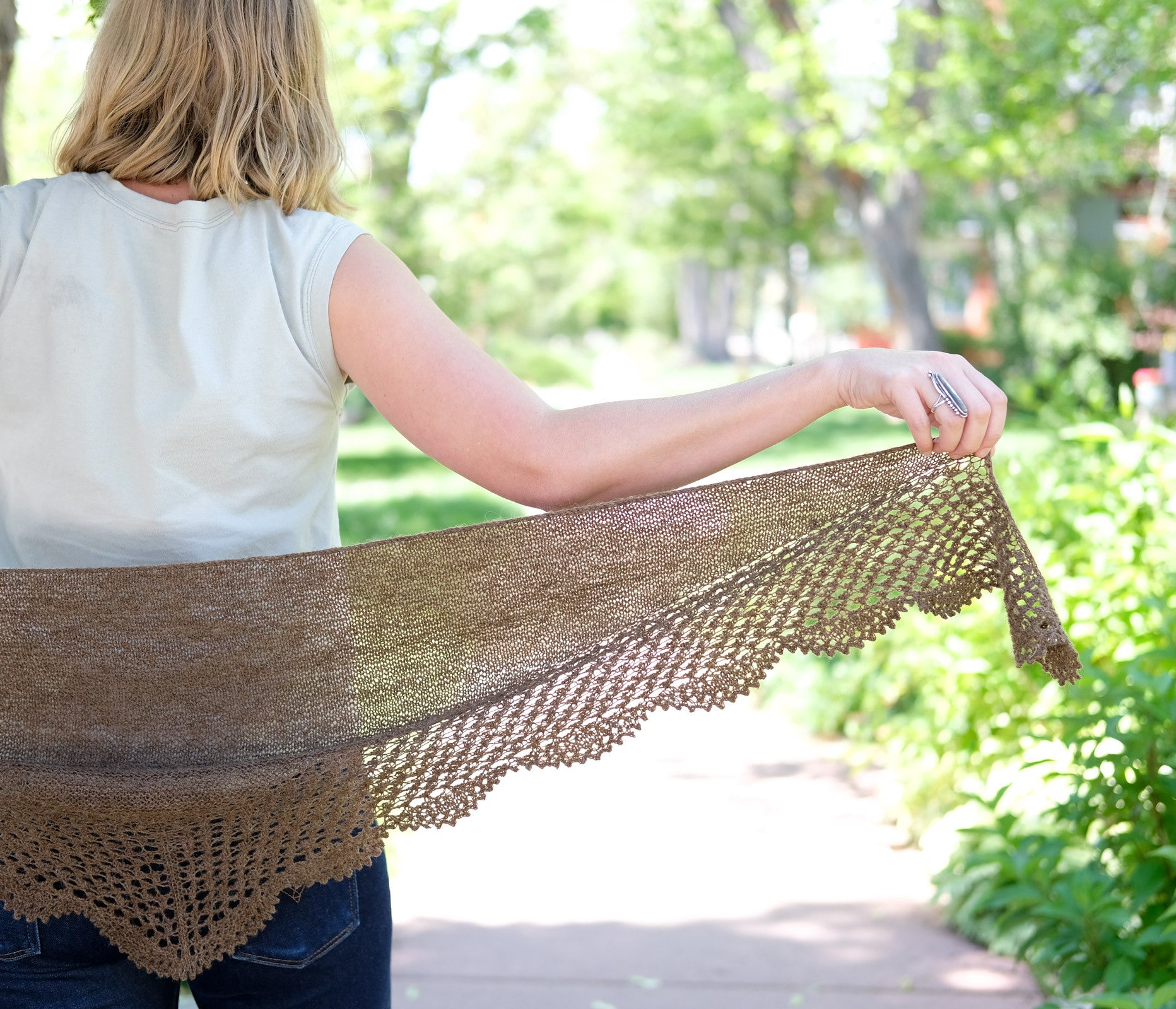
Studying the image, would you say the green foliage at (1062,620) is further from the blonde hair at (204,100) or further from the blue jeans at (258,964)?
the blonde hair at (204,100)

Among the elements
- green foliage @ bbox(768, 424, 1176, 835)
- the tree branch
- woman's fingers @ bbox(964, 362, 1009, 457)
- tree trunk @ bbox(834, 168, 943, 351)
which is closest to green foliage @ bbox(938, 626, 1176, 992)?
green foliage @ bbox(768, 424, 1176, 835)

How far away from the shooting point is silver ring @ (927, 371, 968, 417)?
144 cm

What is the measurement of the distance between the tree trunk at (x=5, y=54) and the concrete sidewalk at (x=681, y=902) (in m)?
2.33

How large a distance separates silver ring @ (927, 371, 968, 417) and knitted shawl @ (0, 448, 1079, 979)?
0.20 meters

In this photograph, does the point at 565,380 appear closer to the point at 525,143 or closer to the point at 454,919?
the point at 525,143

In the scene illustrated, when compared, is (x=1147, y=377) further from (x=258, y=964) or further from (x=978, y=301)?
(x=978, y=301)

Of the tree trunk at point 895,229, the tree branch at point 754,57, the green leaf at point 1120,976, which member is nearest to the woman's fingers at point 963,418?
the green leaf at point 1120,976

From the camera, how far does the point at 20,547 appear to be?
4.97ft

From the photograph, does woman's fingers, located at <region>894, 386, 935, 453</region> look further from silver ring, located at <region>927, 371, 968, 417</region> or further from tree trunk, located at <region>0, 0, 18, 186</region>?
tree trunk, located at <region>0, 0, 18, 186</region>

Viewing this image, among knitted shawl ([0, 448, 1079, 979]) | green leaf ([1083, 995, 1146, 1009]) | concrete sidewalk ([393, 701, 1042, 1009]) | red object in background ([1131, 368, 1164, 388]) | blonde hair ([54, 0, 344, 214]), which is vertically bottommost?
concrete sidewalk ([393, 701, 1042, 1009])

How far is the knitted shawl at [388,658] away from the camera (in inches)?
56.9

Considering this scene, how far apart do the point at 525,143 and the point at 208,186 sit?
28631 millimetres

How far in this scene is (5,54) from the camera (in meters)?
3.11

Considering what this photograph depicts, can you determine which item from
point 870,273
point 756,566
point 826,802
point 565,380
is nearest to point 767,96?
point 826,802
